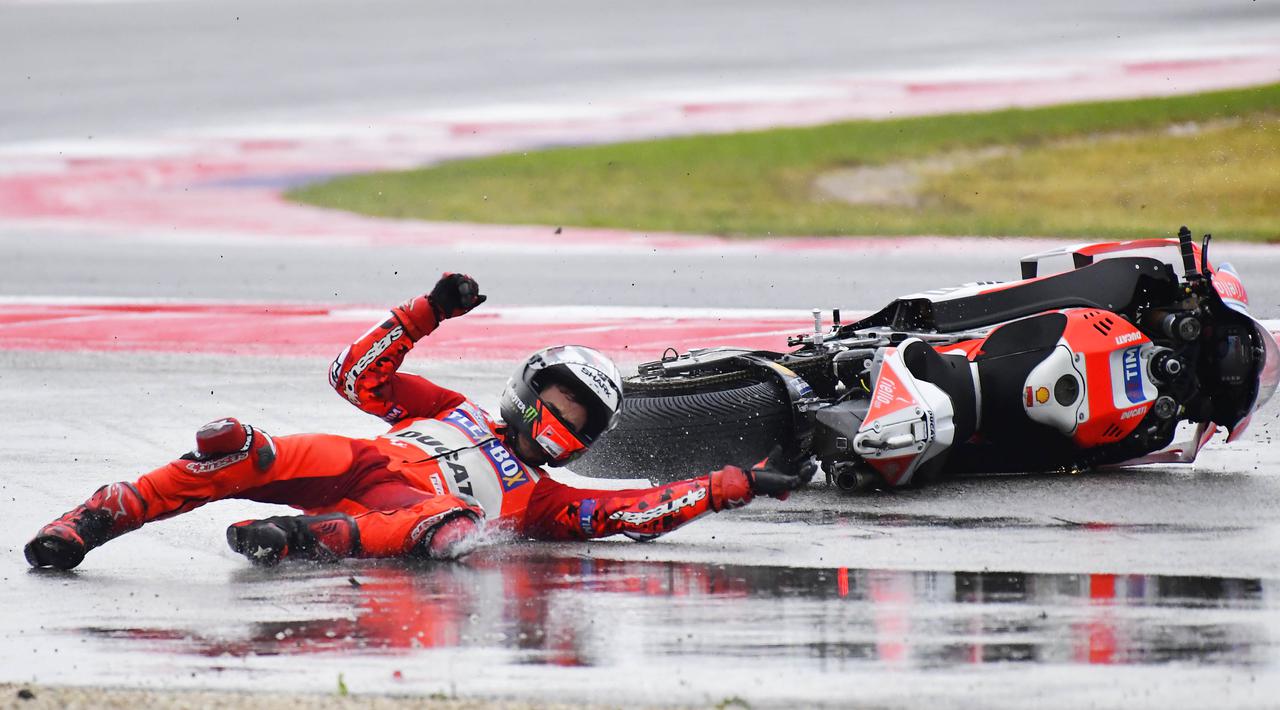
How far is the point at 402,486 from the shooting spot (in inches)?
242

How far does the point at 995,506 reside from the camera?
661cm

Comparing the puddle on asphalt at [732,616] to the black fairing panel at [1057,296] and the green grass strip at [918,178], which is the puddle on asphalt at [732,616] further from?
the green grass strip at [918,178]

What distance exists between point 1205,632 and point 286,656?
2.67m

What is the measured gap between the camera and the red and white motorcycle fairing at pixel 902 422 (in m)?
6.57

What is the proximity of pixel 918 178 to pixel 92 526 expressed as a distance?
13685mm

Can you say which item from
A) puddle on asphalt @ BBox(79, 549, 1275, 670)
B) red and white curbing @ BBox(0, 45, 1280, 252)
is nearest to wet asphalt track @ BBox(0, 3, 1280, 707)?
puddle on asphalt @ BBox(79, 549, 1275, 670)

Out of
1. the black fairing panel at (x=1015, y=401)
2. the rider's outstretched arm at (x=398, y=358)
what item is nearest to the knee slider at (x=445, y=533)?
the rider's outstretched arm at (x=398, y=358)

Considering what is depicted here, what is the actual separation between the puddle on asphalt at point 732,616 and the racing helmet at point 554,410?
1.74 feet

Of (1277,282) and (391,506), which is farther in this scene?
(1277,282)

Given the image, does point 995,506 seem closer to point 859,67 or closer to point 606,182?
point 606,182

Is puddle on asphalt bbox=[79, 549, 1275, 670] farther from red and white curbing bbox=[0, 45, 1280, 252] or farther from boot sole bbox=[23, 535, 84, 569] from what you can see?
red and white curbing bbox=[0, 45, 1280, 252]

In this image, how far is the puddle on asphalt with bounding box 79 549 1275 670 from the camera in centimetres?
482

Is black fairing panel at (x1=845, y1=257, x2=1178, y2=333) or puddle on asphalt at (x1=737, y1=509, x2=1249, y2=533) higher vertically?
black fairing panel at (x1=845, y1=257, x2=1178, y2=333)

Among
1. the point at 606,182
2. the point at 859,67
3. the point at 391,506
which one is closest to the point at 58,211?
the point at 606,182
